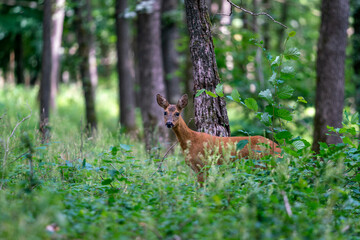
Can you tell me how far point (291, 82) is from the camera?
13.4 meters

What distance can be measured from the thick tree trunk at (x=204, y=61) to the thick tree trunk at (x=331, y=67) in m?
2.81

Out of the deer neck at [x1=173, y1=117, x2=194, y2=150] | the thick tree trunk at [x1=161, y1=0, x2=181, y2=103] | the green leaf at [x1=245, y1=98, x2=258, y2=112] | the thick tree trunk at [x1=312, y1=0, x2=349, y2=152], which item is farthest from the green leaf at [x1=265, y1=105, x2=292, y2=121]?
the thick tree trunk at [x1=161, y1=0, x2=181, y2=103]

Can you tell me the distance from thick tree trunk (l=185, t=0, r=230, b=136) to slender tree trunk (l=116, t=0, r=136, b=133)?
809 centimetres

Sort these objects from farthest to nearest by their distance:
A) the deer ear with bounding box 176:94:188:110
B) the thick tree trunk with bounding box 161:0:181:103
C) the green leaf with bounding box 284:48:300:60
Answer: the thick tree trunk with bounding box 161:0:181:103
the deer ear with bounding box 176:94:188:110
the green leaf with bounding box 284:48:300:60

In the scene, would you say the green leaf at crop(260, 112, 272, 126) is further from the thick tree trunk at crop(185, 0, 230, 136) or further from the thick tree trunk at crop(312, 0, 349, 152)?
the thick tree trunk at crop(312, 0, 349, 152)

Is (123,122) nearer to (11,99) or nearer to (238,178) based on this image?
(11,99)

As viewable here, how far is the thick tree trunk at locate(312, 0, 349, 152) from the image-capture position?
823cm

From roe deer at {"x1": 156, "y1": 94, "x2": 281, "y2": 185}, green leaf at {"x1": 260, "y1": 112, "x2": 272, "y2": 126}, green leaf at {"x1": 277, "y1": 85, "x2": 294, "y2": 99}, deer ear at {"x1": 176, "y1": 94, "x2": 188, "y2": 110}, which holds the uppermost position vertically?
green leaf at {"x1": 277, "y1": 85, "x2": 294, "y2": 99}

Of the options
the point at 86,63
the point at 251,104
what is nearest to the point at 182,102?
the point at 251,104

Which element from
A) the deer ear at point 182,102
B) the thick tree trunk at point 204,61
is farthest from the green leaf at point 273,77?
the deer ear at point 182,102

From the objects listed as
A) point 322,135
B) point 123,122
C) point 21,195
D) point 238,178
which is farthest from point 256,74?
point 21,195

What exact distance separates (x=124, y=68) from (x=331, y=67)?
8.25m

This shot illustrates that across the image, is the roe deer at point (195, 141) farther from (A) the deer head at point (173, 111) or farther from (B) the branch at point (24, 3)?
(B) the branch at point (24, 3)

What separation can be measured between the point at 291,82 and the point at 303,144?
847cm
